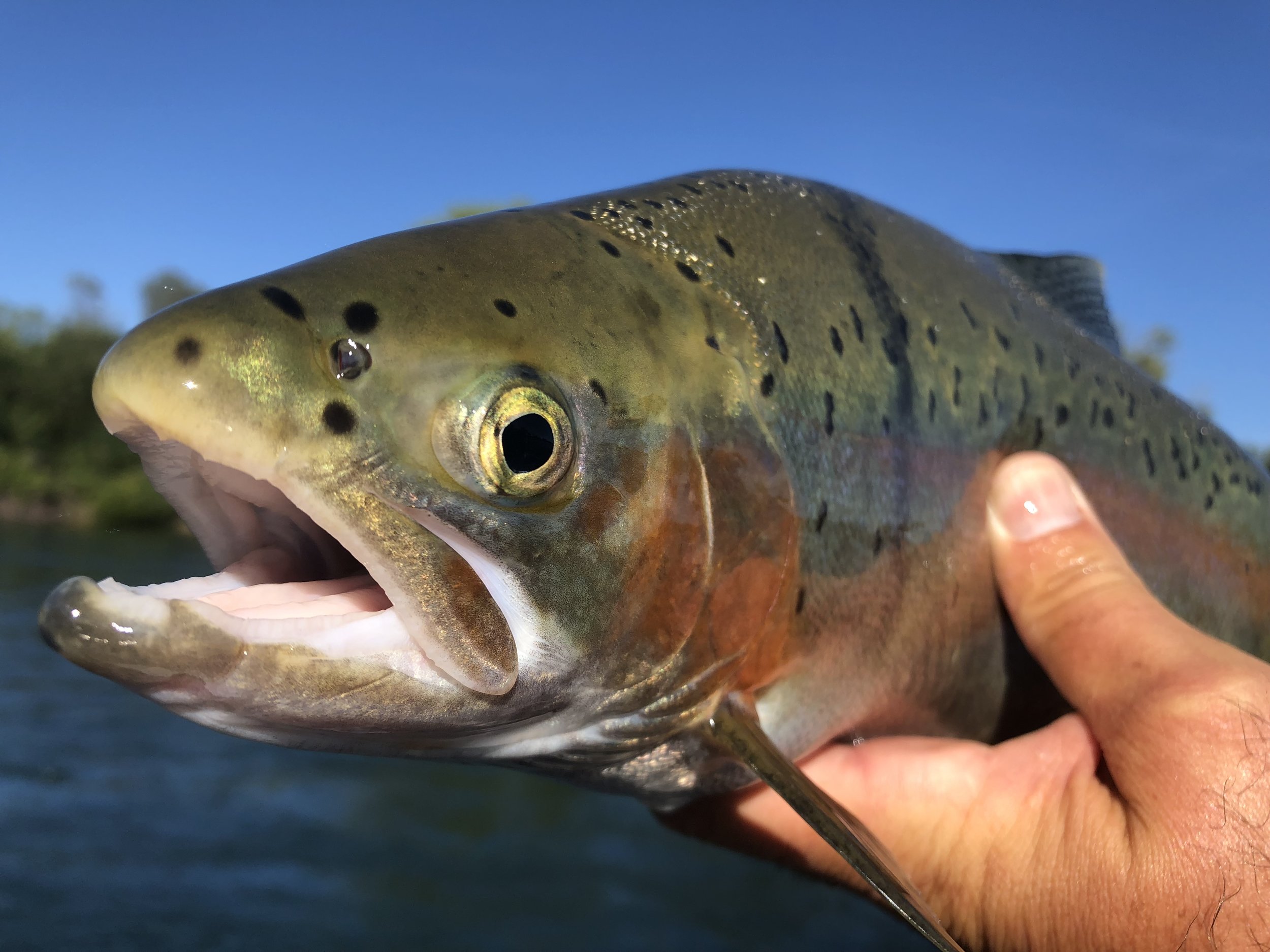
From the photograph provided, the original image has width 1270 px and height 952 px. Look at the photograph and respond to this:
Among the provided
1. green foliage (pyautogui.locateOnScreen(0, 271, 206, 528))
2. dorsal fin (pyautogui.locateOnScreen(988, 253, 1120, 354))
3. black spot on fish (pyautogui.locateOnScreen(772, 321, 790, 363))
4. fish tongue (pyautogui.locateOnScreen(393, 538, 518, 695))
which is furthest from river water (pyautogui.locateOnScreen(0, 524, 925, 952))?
green foliage (pyautogui.locateOnScreen(0, 271, 206, 528))

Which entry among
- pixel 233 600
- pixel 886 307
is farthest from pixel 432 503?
pixel 886 307

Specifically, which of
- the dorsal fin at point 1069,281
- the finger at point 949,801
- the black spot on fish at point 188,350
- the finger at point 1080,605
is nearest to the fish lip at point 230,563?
the black spot on fish at point 188,350

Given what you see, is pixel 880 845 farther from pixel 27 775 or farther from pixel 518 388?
pixel 27 775

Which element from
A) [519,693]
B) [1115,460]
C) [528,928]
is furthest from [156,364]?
[528,928]

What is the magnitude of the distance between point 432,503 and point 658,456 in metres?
0.44

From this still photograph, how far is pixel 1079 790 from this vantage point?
1949mm

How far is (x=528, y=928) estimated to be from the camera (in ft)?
22.5

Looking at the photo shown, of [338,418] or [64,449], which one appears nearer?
[338,418]

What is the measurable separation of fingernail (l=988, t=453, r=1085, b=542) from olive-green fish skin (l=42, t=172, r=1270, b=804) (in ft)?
0.17

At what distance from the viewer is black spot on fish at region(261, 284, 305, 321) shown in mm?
1305

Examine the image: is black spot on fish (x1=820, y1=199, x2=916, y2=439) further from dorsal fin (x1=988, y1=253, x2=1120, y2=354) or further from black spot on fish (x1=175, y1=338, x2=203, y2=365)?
black spot on fish (x1=175, y1=338, x2=203, y2=365)

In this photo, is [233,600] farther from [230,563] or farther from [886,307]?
[886,307]

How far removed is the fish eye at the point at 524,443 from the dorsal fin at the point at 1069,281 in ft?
6.76

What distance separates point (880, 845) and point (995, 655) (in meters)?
0.88
